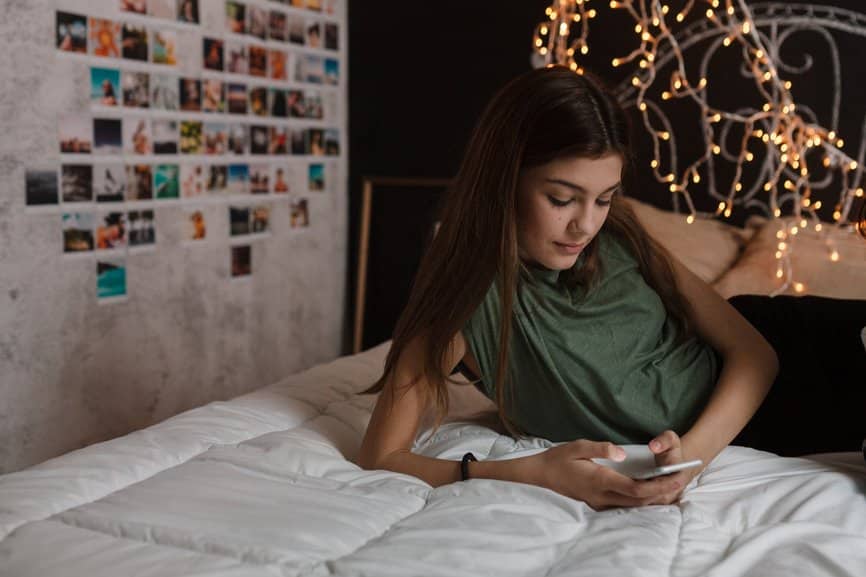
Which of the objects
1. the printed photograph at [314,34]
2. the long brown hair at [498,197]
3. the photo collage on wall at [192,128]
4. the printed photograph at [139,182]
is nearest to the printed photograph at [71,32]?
the photo collage on wall at [192,128]

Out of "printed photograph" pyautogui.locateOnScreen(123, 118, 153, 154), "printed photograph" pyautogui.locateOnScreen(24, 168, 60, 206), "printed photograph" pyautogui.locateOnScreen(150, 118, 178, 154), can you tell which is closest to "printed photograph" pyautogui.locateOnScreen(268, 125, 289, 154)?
"printed photograph" pyautogui.locateOnScreen(150, 118, 178, 154)

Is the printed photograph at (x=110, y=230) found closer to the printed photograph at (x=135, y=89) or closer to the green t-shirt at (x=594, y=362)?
the printed photograph at (x=135, y=89)

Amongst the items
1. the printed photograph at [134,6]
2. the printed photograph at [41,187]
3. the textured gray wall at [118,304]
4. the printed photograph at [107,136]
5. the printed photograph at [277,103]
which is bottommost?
the textured gray wall at [118,304]

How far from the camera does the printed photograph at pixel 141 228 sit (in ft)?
10.0

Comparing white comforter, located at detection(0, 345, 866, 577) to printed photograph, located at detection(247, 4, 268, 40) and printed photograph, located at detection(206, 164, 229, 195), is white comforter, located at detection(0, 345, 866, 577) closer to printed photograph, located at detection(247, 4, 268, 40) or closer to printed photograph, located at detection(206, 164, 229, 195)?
printed photograph, located at detection(206, 164, 229, 195)

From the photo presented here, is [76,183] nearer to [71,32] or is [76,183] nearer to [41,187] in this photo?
[41,187]

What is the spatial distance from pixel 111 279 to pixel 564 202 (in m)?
1.79

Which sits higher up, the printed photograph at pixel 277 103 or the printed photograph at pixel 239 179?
the printed photograph at pixel 277 103

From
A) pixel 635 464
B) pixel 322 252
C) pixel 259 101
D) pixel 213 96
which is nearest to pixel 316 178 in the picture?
pixel 322 252

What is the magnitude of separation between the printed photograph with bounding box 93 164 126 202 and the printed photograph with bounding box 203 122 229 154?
1.29 feet

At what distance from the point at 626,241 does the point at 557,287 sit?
186 millimetres

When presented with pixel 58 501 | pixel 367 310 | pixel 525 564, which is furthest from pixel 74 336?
pixel 525 564

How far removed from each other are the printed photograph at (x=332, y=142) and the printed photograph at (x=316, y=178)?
7cm

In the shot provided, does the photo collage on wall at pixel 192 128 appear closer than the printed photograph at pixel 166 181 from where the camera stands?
Yes
